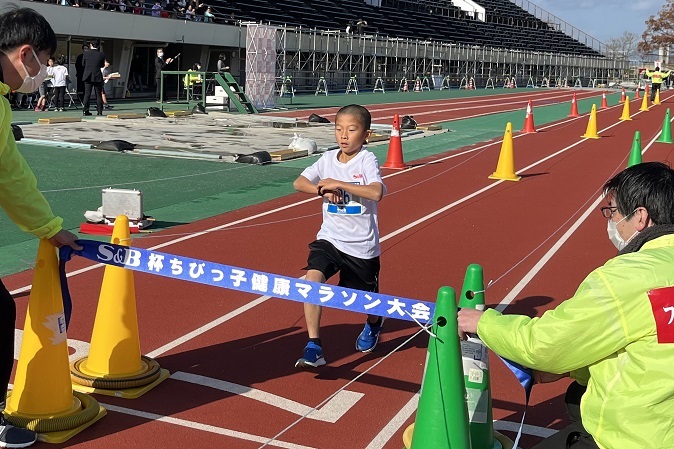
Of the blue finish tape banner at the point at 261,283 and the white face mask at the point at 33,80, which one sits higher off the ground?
the white face mask at the point at 33,80

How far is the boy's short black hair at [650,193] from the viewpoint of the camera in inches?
118

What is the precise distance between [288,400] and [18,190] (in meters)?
2.07

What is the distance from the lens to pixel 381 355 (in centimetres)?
Answer: 611

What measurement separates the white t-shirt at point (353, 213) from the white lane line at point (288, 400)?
104 centimetres

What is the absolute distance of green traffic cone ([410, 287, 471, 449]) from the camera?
3.64 m

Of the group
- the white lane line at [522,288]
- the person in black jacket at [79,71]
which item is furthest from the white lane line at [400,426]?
the person in black jacket at [79,71]

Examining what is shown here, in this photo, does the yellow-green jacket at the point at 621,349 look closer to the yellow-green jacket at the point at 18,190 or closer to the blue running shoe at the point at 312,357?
the yellow-green jacket at the point at 18,190

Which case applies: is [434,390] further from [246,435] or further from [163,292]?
[163,292]

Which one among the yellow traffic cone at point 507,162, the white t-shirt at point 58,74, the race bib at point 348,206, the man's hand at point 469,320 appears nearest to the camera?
the man's hand at point 469,320

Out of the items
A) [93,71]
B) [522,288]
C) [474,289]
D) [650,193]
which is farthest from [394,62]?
[650,193]

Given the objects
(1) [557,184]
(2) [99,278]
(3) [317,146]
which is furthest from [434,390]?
(3) [317,146]

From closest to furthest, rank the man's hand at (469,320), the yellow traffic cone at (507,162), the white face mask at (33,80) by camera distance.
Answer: the man's hand at (469,320)
the white face mask at (33,80)
the yellow traffic cone at (507,162)

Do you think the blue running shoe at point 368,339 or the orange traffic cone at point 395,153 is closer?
the blue running shoe at point 368,339

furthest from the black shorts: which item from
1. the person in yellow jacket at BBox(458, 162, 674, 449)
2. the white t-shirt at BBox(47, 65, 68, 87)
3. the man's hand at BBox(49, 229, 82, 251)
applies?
the white t-shirt at BBox(47, 65, 68, 87)
